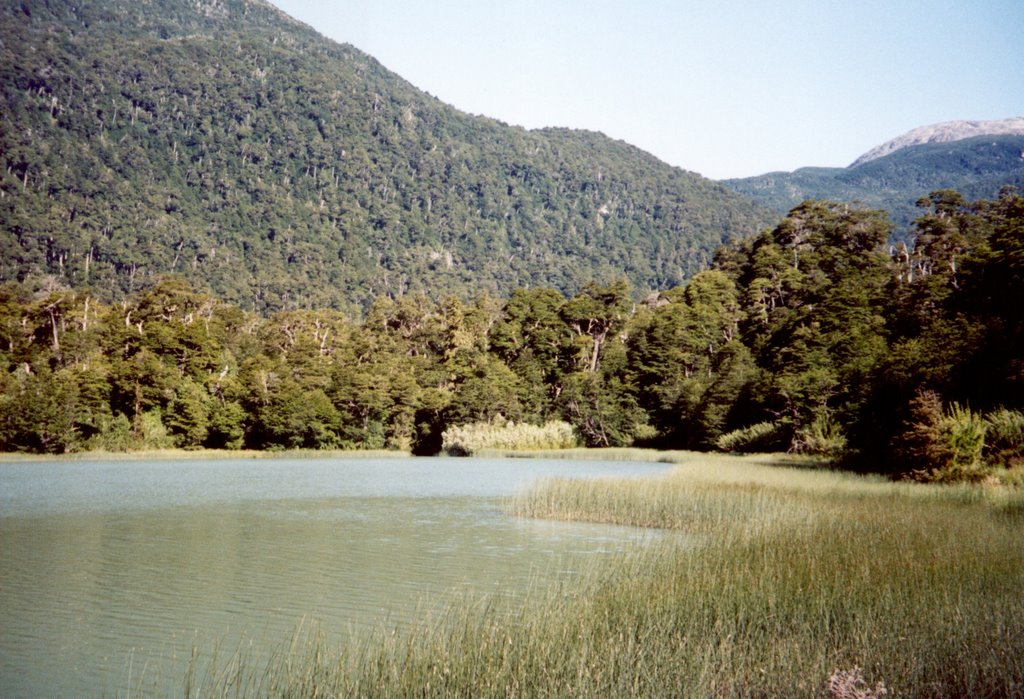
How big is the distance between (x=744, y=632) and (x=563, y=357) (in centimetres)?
6816

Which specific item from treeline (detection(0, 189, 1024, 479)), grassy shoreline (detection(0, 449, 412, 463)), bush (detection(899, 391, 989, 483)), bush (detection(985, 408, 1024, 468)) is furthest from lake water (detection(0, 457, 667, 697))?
grassy shoreline (detection(0, 449, 412, 463))

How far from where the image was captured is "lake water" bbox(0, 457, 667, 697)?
8.73 m

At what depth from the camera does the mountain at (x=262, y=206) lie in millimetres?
110375

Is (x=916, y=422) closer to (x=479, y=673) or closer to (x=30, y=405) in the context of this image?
(x=479, y=673)

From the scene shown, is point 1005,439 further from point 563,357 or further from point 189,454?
point 563,357

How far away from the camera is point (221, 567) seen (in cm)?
1338

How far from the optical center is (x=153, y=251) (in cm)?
11144

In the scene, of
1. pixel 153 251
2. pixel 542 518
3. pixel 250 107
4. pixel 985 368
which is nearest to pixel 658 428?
pixel 985 368

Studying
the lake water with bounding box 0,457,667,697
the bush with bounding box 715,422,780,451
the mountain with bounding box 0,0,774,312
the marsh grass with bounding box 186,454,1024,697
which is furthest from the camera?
the mountain with bounding box 0,0,774,312

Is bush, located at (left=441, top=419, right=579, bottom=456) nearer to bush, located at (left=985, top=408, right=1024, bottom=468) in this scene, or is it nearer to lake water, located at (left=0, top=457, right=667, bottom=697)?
lake water, located at (left=0, top=457, right=667, bottom=697)

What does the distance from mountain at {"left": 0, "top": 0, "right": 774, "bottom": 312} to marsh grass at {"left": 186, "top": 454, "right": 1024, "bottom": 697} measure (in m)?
94.7

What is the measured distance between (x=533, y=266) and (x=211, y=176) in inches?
2426

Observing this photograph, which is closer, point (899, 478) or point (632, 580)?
point (632, 580)

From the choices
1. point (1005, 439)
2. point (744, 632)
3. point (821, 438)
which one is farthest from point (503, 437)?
point (744, 632)
